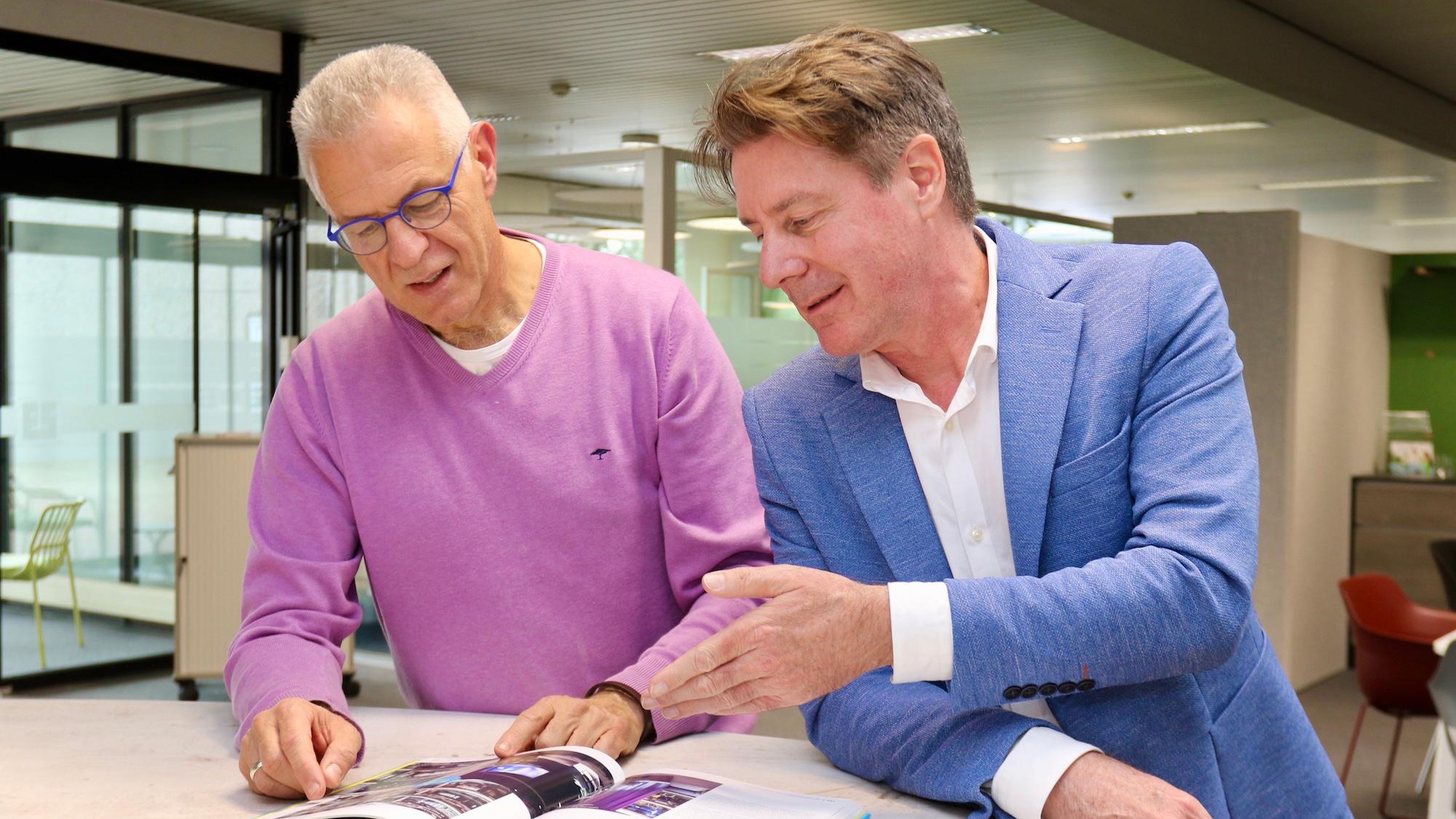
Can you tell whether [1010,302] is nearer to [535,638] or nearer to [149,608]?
[535,638]

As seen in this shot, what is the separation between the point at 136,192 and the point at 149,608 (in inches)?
97.1

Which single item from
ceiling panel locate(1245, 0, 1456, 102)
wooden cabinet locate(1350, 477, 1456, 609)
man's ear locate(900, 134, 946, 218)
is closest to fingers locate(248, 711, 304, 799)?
man's ear locate(900, 134, 946, 218)

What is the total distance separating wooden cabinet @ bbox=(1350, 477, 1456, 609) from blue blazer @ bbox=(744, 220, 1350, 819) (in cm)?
902

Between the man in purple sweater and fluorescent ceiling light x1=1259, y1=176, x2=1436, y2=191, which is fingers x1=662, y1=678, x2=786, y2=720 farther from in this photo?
fluorescent ceiling light x1=1259, y1=176, x2=1436, y2=191

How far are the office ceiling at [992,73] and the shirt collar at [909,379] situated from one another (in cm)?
361

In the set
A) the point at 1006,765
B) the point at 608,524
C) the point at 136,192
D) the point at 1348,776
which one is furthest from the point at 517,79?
the point at 1006,765

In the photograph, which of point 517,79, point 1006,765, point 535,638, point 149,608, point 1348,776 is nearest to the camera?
point 1006,765

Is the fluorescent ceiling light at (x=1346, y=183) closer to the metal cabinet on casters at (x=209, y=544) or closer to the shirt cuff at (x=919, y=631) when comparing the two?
the metal cabinet on casters at (x=209, y=544)

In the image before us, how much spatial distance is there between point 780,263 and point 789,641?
409mm

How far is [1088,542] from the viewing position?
51.5 inches

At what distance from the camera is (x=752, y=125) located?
1307mm

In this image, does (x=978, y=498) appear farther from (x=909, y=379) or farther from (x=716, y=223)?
(x=716, y=223)

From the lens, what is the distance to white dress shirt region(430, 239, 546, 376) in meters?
1.72

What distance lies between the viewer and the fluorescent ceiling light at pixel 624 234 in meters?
5.41
